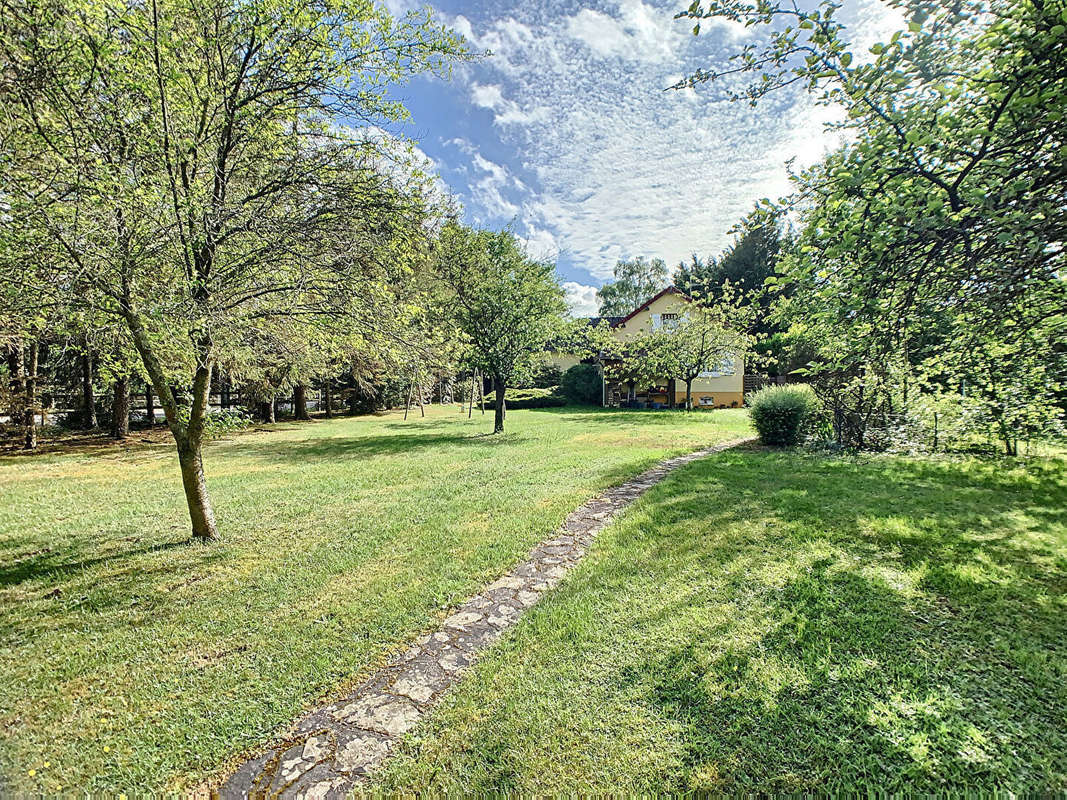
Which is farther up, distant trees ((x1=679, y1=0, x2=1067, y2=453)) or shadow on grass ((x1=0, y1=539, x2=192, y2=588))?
distant trees ((x1=679, y1=0, x2=1067, y2=453))

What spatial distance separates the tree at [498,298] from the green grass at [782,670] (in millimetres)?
10531

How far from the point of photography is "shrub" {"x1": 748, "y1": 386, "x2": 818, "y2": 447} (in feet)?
37.4

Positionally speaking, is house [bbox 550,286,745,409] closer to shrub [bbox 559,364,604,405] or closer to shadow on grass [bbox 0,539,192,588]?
shrub [bbox 559,364,604,405]

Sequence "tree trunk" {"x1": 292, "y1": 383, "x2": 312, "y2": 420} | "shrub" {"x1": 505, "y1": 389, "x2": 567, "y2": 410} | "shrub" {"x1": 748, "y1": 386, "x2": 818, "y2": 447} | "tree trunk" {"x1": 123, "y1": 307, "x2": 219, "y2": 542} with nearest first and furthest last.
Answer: "tree trunk" {"x1": 123, "y1": 307, "x2": 219, "y2": 542} < "shrub" {"x1": 748, "y1": 386, "x2": 818, "y2": 447} < "tree trunk" {"x1": 292, "y1": 383, "x2": 312, "y2": 420} < "shrub" {"x1": 505, "y1": 389, "x2": 567, "y2": 410}

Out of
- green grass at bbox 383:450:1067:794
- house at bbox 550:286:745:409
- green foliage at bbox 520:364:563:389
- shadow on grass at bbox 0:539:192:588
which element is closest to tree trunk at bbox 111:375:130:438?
shadow on grass at bbox 0:539:192:588

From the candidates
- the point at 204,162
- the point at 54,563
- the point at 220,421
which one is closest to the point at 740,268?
the point at 204,162

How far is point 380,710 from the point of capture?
2791 mm

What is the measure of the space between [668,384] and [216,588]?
92.0 feet

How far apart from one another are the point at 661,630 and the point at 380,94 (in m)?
6.83

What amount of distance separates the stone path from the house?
23.6 meters

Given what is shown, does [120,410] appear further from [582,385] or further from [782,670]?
[582,385]

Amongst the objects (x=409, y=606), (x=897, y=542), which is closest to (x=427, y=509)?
(x=409, y=606)

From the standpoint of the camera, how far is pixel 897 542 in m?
4.99

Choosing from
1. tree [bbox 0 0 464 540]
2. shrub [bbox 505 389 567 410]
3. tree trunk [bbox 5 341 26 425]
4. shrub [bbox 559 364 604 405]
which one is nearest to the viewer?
tree [bbox 0 0 464 540]
